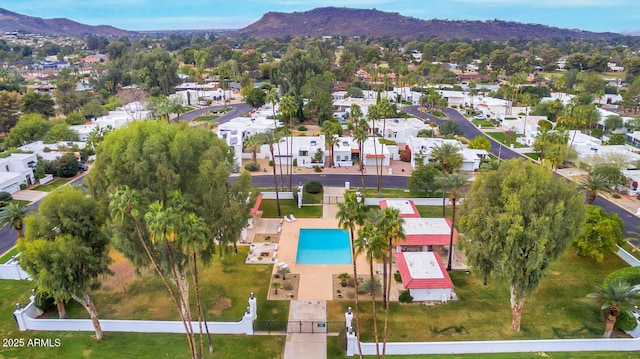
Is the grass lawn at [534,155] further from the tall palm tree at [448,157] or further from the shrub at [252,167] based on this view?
the shrub at [252,167]

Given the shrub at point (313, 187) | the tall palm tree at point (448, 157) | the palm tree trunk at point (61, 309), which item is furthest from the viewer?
the shrub at point (313, 187)

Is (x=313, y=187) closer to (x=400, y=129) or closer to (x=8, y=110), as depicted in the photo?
(x=400, y=129)

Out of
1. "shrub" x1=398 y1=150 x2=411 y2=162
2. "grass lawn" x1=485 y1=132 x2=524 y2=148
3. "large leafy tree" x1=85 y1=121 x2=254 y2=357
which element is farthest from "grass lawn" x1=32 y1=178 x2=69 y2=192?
"grass lawn" x1=485 y1=132 x2=524 y2=148

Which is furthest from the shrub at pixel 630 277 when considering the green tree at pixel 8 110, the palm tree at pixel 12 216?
the green tree at pixel 8 110

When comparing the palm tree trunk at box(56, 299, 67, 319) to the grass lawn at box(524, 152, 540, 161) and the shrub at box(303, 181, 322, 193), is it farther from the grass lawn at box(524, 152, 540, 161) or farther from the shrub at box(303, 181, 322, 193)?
the grass lawn at box(524, 152, 540, 161)

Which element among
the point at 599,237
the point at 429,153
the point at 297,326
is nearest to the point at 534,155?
the point at 429,153

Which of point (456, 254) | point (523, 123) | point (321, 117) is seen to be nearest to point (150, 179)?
point (456, 254)

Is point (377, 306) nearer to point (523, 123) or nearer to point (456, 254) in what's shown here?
point (456, 254)
